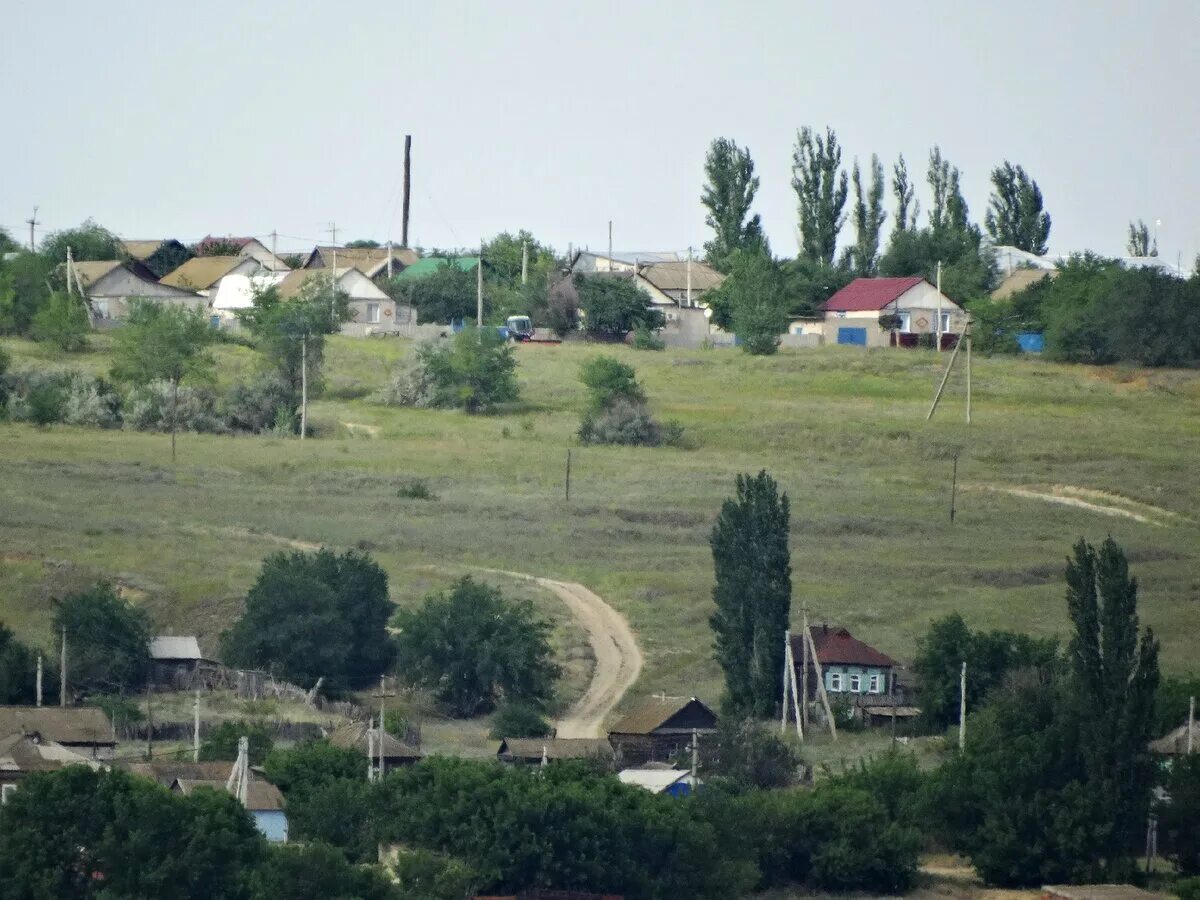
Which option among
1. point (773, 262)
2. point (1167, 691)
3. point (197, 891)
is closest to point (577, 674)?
point (1167, 691)

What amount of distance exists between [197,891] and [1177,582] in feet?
111

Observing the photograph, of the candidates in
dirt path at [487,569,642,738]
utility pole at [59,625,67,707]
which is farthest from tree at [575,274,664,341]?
utility pole at [59,625,67,707]

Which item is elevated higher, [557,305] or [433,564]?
[557,305]

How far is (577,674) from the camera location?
56.4m

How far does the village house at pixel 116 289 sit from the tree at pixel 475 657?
191ft

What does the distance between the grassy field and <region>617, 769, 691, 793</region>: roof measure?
6973 mm

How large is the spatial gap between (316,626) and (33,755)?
11.3 m

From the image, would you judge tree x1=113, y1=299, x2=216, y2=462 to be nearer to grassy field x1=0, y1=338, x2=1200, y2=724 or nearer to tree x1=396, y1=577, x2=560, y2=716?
grassy field x1=0, y1=338, x2=1200, y2=724

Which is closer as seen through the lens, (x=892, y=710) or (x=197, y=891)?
(x=197, y=891)

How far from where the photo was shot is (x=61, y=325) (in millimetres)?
98000

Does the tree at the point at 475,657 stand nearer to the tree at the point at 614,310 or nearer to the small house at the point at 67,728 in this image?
the small house at the point at 67,728

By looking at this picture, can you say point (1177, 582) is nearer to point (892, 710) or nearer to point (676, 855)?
point (892, 710)

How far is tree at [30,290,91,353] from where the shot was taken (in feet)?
321

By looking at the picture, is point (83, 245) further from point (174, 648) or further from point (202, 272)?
point (174, 648)
